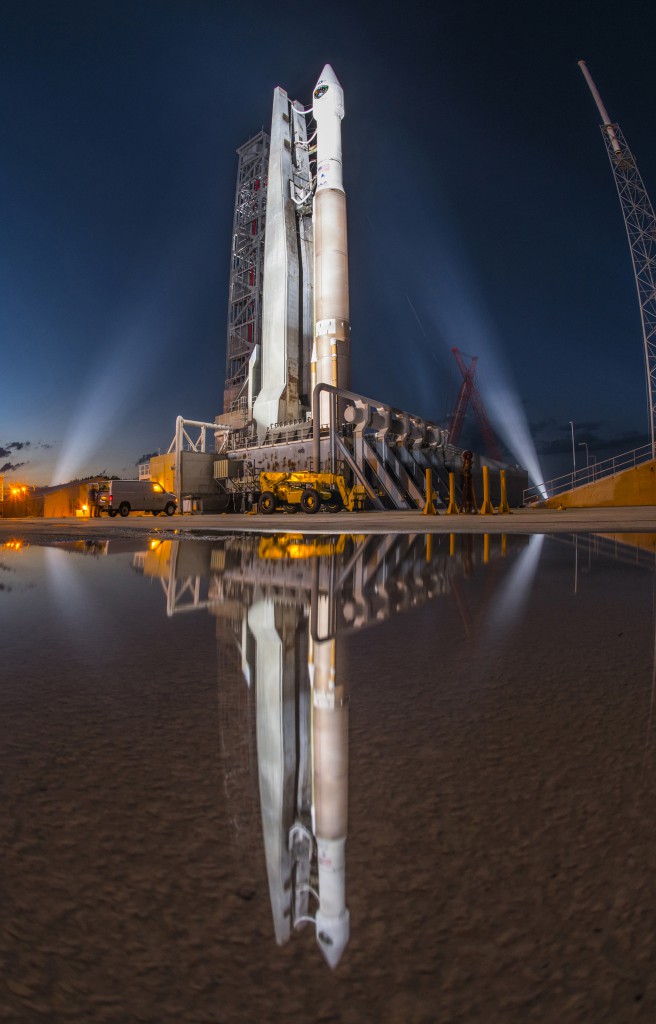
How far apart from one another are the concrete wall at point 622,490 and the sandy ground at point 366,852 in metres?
22.5

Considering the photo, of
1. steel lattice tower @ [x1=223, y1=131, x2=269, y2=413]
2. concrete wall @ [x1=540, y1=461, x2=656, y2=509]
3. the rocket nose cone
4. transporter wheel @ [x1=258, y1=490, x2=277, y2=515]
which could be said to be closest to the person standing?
transporter wheel @ [x1=258, y1=490, x2=277, y2=515]

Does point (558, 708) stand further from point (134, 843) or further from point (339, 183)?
point (339, 183)

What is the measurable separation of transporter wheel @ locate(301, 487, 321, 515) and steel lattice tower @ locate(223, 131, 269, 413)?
30.6m

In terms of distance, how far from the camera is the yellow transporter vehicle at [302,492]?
75.5 ft

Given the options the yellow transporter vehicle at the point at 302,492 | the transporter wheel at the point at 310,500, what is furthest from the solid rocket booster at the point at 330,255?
the transporter wheel at the point at 310,500

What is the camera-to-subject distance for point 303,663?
179cm

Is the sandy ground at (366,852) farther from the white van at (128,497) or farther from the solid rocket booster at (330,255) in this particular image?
the solid rocket booster at (330,255)

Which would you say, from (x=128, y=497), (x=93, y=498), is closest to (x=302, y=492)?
(x=128, y=497)

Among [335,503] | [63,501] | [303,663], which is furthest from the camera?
[63,501]

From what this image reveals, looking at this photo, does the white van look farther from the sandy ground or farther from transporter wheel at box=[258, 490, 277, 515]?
the sandy ground

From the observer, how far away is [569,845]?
82cm

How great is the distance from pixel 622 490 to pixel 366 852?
2429 cm

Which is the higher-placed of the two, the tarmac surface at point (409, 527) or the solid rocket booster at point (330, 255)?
the solid rocket booster at point (330, 255)

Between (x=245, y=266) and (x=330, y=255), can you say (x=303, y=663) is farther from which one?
(x=245, y=266)
